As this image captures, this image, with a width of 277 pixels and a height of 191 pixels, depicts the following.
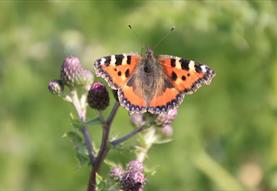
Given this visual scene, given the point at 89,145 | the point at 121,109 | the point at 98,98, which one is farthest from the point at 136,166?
the point at 121,109

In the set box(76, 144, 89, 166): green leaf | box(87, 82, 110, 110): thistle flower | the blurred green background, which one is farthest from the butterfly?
the blurred green background

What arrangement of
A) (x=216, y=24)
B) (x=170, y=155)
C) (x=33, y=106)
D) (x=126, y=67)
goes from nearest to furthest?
(x=126, y=67)
(x=216, y=24)
(x=170, y=155)
(x=33, y=106)

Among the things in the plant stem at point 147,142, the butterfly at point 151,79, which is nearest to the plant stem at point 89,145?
the butterfly at point 151,79

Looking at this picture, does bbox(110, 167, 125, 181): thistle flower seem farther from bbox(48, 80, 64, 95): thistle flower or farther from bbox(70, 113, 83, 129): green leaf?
bbox(48, 80, 64, 95): thistle flower

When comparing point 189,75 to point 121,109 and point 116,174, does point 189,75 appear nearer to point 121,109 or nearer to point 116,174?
point 116,174

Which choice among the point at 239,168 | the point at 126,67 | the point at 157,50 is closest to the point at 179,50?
the point at 157,50

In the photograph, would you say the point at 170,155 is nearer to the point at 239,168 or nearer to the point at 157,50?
the point at 239,168

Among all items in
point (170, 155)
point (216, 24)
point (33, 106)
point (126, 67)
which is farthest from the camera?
point (33, 106)
